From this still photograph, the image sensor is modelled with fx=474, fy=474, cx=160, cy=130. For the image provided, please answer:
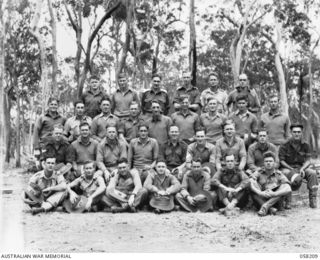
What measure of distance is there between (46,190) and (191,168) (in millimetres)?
2346

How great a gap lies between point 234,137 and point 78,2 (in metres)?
14.4

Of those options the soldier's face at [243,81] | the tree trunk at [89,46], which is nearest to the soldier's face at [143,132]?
the soldier's face at [243,81]

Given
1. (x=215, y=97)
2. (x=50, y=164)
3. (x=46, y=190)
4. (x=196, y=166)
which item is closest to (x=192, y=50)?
(x=215, y=97)

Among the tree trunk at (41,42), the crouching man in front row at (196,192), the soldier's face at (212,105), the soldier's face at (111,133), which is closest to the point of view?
the crouching man in front row at (196,192)

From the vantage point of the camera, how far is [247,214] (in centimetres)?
732

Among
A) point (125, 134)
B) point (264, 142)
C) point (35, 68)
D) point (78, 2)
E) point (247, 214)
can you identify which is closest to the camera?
point (247, 214)

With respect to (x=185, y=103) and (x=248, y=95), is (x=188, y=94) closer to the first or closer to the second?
(x=185, y=103)

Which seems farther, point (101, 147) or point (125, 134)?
point (125, 134)

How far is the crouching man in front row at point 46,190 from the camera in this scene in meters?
7.46

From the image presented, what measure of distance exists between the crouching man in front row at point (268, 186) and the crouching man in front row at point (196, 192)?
2.31ft

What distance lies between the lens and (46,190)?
24.6 ft

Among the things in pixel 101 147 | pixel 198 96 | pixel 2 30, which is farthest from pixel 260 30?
pixel 101 147

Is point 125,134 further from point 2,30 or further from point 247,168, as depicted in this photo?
point 2,30

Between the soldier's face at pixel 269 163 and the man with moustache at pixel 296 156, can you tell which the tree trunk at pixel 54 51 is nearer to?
the man with moustache at pixel 296 156
